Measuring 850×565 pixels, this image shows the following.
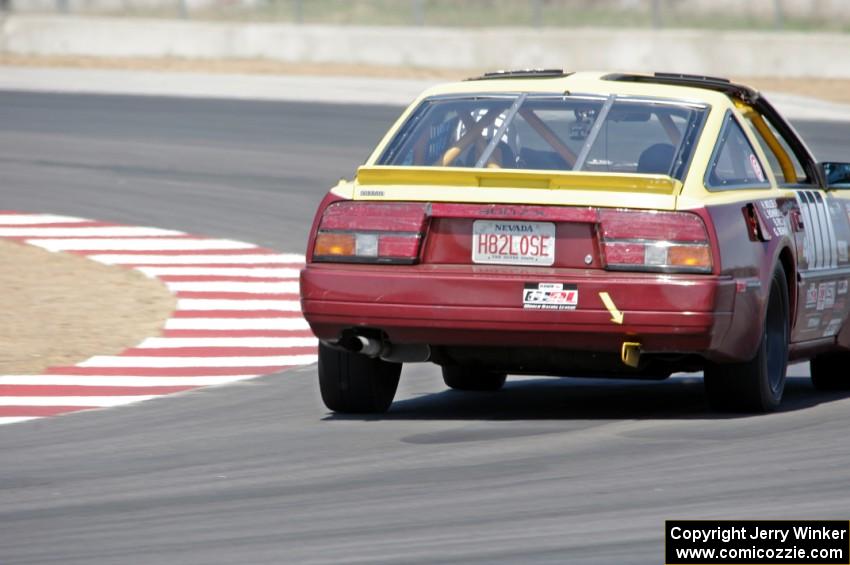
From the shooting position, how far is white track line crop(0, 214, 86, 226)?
17844mm

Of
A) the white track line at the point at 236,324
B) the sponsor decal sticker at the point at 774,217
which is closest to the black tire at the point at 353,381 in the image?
the sponsor decal sticker at the point at 774,217

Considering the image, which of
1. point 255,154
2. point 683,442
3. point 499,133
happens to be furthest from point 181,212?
point 683,442

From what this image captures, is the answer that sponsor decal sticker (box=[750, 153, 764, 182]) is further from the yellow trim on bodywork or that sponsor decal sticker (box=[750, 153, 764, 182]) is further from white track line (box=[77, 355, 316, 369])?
white track line (box=[77, 355, 316, 369])

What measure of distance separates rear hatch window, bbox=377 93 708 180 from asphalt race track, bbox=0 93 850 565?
1.17 m

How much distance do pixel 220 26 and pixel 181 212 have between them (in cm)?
1990

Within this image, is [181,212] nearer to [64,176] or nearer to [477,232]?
[64,176]

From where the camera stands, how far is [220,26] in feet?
125

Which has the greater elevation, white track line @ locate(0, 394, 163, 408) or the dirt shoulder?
white track line @ locate(0, 394, 163, 408)

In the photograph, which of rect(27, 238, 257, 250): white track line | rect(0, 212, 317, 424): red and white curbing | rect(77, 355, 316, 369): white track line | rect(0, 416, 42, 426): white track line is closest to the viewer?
rect(0, 416, 42, 426): white track line

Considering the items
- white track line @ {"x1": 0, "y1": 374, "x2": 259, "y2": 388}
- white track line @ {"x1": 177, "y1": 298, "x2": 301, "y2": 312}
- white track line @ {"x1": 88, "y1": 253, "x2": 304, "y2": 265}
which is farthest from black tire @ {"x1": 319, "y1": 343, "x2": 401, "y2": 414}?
white track line @ {"x1": 88, "y1": 253, "x2": 304, "y2": 265}

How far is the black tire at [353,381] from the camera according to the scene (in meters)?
9.09

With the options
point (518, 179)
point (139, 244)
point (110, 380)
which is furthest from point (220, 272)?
point (518, 179)

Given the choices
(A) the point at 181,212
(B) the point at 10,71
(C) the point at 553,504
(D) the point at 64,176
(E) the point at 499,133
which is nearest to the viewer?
(C) the point at 553,504

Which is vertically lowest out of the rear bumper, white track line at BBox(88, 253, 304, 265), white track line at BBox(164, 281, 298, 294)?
white track line at BBox(88, 253, 304, 265)
